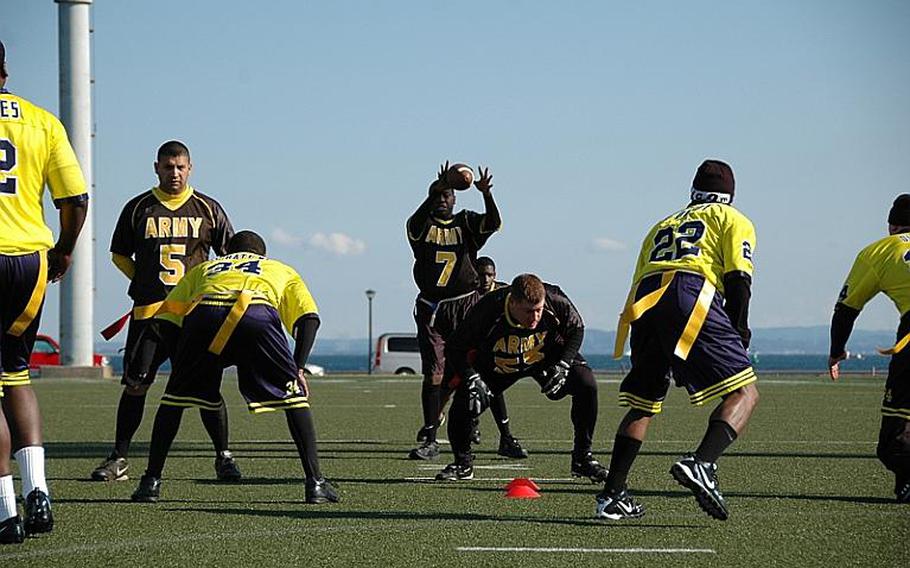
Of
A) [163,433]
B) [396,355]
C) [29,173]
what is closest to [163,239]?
[163,433]

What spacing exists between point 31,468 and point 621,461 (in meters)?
2.93

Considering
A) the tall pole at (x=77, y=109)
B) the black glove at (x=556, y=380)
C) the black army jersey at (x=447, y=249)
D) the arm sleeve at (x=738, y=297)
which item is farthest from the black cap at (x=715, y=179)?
the tall pole at (x=77, y=109)

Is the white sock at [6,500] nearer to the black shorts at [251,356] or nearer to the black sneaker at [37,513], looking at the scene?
the black sneaker at [37,513]

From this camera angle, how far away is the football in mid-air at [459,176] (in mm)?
10367

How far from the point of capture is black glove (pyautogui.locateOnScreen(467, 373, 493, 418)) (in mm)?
8883

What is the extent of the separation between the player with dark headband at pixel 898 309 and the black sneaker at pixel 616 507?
182 cm

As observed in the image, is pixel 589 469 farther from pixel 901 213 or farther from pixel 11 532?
pixel 11 532

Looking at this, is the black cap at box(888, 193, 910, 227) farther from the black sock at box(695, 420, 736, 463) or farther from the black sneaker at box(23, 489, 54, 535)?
the black sneaker at box(23, 489, 54, 535)

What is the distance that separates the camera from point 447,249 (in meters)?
11.3

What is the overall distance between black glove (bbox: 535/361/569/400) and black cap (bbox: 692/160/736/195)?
2047 millimetres

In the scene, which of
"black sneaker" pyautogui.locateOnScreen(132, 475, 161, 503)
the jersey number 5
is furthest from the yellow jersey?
"black sneaker" pyautogui.locateOnScreen(132, 475, 161, 503)

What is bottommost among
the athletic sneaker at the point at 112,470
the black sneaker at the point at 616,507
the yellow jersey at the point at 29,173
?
the athletic sneaker at the point at 112,470

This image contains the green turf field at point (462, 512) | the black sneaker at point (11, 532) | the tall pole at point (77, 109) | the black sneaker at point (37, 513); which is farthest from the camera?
the tall pole at point (77, 109)

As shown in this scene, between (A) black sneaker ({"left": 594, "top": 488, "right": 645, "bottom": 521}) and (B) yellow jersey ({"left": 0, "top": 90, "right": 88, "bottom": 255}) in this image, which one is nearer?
(B) yellow jersey ({"left": 0, "top": 90, "right": 88, "bottom": 255})
